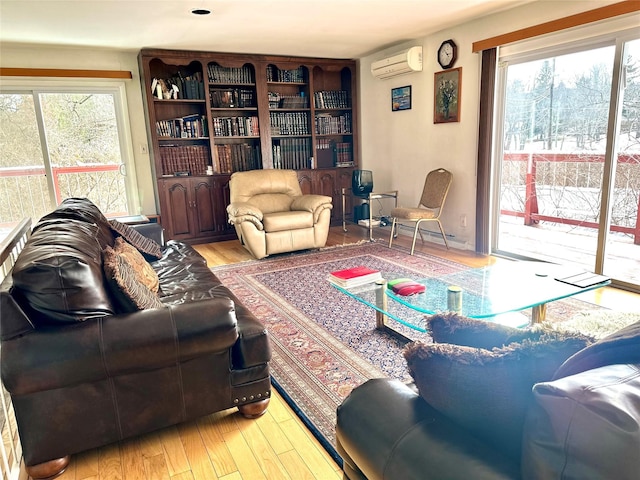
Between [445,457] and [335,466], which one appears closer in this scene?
[445,457]

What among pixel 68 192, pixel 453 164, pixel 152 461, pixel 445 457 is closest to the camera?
pixel 445 457

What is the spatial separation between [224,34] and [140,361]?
3660 millimetres

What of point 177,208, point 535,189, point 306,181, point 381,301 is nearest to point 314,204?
point 306,181

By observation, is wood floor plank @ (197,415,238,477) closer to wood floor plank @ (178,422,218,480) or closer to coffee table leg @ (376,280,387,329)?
wood floor plank @ (178,422,218,480)

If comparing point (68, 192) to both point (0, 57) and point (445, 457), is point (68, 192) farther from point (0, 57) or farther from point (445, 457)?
point (445, 457)

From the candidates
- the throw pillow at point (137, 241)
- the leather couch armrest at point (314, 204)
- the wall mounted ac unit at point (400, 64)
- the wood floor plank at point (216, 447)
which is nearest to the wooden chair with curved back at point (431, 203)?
the leather couch armrest at point (314, 204)

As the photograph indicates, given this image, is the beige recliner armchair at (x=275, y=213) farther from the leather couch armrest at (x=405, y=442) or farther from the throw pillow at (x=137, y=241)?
the leather couch armrest at (x=405, y=442)

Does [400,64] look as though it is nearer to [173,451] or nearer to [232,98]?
[232,98]

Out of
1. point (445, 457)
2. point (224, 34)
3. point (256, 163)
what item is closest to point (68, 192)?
point (256, 163)

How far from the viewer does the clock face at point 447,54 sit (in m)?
4.32

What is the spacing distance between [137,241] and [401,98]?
3605 mm

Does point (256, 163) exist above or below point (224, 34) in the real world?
below

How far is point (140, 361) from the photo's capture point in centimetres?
156

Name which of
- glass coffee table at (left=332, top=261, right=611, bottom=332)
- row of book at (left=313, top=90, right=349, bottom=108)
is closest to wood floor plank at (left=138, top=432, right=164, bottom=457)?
glass coffee table at (left=332, top=261, right=611, bottom=332)
